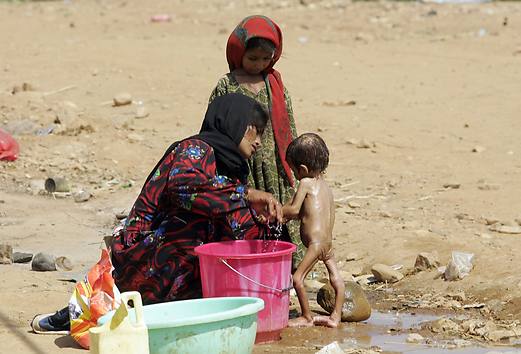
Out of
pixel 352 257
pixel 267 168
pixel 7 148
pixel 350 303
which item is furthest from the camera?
pixel 7 148

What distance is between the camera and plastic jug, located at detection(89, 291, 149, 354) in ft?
13.7

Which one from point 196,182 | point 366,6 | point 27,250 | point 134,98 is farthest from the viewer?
point 366,6

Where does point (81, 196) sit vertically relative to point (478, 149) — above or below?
below

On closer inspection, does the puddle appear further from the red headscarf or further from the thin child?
the red headscarf

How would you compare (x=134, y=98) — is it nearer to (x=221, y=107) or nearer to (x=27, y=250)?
(x=27, y=250)

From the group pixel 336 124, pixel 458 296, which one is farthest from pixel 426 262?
pixel 336 124

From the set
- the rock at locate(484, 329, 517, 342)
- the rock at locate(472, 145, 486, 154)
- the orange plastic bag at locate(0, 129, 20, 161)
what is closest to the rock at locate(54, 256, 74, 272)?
the rock at locate(484, 329, 517, 342)

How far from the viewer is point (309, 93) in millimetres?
12297

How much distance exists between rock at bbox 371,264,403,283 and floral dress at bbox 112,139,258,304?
1.48 m

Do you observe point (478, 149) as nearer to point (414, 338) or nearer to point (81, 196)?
point (81, 196)

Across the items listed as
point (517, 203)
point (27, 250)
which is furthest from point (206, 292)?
point (517, 203)

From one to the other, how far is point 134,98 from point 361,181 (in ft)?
12.1

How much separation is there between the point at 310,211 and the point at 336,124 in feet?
17.8

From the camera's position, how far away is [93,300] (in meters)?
5.03
